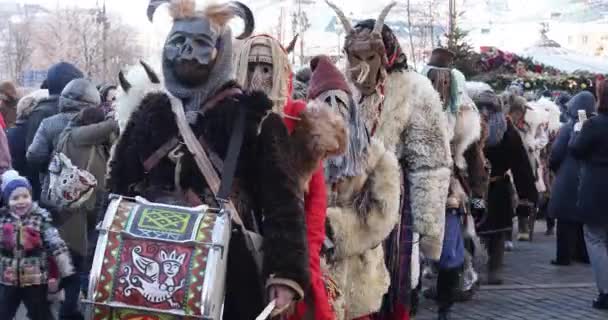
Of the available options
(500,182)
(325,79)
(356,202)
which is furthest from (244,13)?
(500,182)

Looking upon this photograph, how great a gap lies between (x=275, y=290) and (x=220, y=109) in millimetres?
776

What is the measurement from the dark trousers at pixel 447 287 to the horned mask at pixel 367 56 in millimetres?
2172

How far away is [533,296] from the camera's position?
400 inches

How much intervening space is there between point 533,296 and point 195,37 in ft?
20.5

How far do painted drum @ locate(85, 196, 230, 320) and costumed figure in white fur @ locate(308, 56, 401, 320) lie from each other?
6.23ft

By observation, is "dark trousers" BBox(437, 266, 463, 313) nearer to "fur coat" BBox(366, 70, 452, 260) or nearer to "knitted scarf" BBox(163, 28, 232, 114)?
"fur coat" BBox(366, 70, 452, 260)

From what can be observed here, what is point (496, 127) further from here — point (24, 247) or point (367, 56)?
point (24, 247)

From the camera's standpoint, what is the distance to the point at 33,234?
24.3ft

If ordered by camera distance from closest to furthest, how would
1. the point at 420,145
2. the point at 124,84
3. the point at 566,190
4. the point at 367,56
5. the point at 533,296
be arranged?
the point at 124,84 < the point at 367,56 < the point at 420,145 < the point at 533,296 < the point at 566,190

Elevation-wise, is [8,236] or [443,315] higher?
[8,236]

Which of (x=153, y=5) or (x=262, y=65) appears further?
(x=262, y=65)

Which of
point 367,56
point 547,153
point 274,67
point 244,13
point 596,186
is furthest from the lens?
point 547,153

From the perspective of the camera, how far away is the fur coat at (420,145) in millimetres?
7027

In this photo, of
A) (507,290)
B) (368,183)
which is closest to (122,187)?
(368,183)
